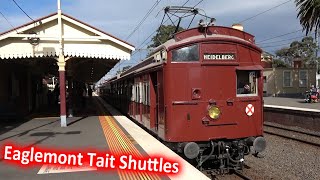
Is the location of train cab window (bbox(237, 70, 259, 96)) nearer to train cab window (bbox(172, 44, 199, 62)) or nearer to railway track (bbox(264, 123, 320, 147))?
→ train cab window (bbox(172, 44, 199, 62))

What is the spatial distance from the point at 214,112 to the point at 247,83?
1.15 metres

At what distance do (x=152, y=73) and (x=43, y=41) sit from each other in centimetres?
754

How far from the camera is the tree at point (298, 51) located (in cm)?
8912

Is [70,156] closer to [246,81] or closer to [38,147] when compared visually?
[38,147]

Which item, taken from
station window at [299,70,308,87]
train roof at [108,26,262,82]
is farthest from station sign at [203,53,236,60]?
station window at [299,70,308,87]

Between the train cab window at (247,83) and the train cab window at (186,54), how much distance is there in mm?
1126

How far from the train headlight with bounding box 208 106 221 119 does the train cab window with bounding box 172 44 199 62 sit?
3.70 ft

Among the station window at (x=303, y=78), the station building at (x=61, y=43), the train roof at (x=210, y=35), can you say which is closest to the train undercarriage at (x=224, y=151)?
the train roof at (x=210, y=35)

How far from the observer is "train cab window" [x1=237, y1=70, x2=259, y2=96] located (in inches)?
385

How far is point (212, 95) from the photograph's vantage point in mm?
9422

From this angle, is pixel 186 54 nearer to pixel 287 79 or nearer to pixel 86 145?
pixel 86 145

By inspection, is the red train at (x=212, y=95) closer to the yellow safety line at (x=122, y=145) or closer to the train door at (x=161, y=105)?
the train door at (x=161, y=105)

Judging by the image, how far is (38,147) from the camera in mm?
10688

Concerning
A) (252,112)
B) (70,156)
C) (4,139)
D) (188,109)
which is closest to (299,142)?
(252,112)
